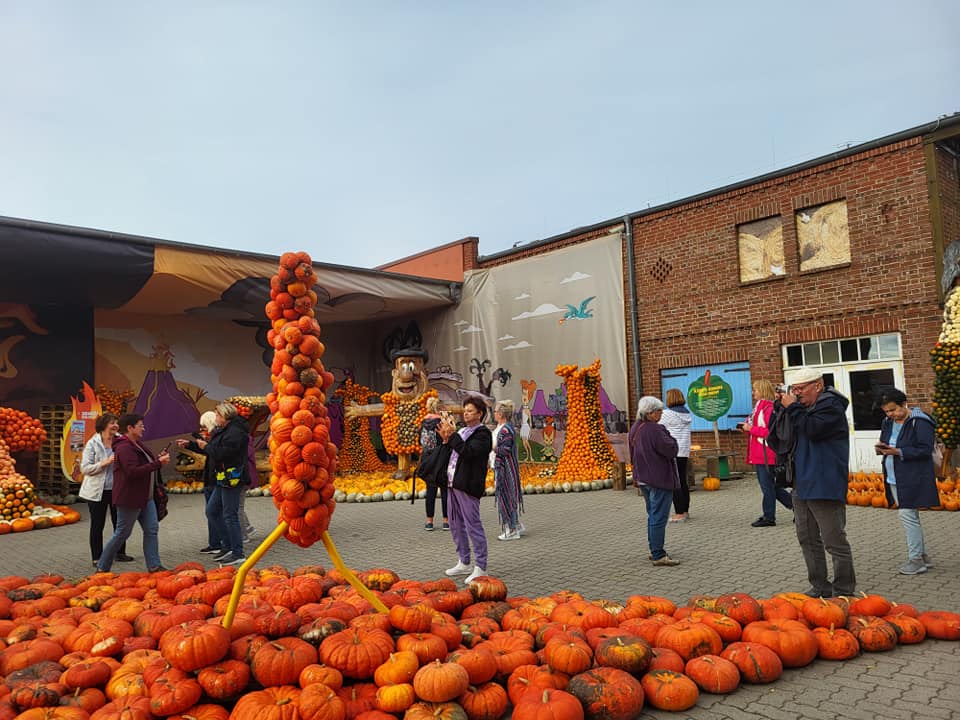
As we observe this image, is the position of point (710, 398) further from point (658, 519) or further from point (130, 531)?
point (130, 531)

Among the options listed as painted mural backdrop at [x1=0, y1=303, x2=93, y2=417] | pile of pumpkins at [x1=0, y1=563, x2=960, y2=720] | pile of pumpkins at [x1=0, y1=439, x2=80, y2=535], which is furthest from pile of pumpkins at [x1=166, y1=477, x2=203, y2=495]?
pile of pumpkins at [x1=0, y1=563, x2=960, y2=720]

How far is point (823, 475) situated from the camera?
4430 millimetres

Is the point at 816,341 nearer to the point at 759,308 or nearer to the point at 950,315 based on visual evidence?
the point at 759,308

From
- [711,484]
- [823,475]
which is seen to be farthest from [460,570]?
[711,484]

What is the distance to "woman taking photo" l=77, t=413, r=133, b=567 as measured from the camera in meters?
6.57

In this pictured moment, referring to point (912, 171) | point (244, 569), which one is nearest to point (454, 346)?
point (912, 171)

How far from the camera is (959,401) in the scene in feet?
28.9

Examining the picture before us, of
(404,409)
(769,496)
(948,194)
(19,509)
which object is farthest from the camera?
(404,409)

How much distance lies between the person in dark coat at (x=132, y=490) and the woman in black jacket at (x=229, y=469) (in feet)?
1.84

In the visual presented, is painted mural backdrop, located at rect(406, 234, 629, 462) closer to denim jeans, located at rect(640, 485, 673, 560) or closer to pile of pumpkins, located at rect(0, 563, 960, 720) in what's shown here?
denim jeans, located at rect(640, 485, 673, 560)

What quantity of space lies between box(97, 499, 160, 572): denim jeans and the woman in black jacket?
0.67 m

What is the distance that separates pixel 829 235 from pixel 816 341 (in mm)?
1954

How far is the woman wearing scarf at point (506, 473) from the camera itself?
7422 mm

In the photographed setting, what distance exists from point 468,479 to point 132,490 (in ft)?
10.4
